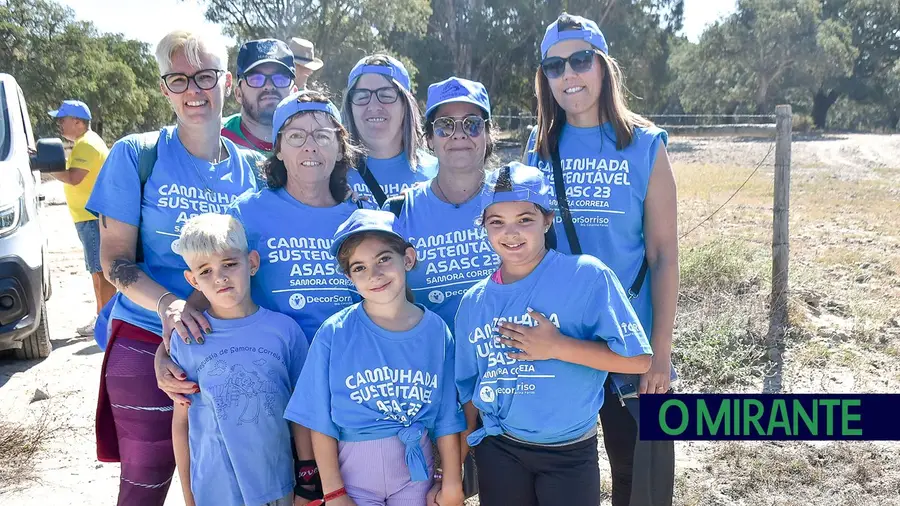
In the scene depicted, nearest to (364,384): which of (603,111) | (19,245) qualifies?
(603,111)

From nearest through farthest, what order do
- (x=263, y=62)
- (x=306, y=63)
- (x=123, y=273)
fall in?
1. (x=123, y=273)
2. (x=263, y=62)
3. (x=306, y=63)

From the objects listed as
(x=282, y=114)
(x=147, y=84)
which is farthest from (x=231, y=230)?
(x=147, y=84)

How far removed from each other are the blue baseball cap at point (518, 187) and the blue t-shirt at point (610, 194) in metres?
0.28

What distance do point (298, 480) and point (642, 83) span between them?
34.4m

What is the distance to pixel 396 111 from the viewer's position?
9.82 feet

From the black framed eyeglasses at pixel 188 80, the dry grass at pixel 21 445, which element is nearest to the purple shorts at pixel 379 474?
the black framed eyeglasses at pixel 188 80

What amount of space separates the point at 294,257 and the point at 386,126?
32.2 inches

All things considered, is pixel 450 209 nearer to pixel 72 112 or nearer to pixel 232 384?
pixel 232 384

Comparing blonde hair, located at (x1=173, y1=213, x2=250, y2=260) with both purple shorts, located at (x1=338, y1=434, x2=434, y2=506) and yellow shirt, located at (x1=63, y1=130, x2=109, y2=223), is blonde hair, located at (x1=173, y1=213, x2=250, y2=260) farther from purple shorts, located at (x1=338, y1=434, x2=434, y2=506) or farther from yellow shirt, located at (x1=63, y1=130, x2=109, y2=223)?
yellow shirt, located at (x1=63, y1=130, x2=109, y2=223)

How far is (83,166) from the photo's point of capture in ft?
22.1

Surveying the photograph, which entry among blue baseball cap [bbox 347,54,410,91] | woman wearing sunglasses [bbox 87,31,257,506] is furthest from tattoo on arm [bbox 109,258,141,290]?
blue baseball cap [bbox 347,54,410,91]

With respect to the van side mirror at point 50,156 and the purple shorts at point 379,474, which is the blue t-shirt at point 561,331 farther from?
the van side mirror at point 50,156

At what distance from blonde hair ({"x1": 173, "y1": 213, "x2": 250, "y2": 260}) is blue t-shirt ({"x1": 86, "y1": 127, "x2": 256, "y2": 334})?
0.16 metres

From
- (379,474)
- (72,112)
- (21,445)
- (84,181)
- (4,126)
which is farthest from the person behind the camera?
(72,112)
